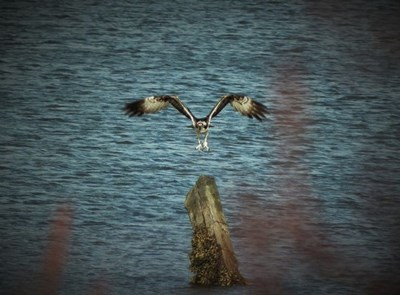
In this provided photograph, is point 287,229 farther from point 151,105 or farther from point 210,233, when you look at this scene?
point 151,105

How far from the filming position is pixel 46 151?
151 feet

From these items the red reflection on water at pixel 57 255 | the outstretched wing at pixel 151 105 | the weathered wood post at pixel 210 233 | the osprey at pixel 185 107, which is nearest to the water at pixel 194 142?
the red reflection on water at pixel 57 255

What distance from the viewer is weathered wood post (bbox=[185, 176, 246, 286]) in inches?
1042

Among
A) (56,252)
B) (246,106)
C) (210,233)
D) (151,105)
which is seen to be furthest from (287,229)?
(151,105)

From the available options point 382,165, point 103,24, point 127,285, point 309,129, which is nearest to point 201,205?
point 127,285

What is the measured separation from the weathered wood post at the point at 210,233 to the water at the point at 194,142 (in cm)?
40

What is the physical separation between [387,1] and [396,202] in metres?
35.6

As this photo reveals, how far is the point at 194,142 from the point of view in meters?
47.5

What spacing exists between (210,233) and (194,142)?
68.9 ft

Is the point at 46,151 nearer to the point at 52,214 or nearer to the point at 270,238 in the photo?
the point at 52,214

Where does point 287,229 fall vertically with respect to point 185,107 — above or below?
below

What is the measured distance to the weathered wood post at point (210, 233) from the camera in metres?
26.5

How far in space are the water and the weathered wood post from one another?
403 millimetres

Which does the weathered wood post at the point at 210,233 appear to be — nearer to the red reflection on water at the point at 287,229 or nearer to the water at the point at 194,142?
the water at the point at 194,142
